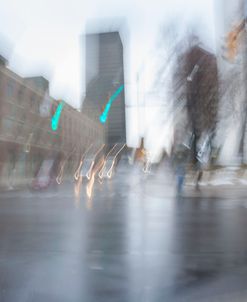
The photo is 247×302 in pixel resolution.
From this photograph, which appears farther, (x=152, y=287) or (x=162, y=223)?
(x=162, y=223)

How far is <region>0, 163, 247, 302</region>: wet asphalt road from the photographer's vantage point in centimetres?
430

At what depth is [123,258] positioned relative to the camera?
5.85 m

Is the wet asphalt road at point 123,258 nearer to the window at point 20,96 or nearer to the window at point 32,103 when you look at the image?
the window at point 20,96

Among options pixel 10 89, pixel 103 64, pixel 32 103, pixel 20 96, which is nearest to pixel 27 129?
pixel 32 103

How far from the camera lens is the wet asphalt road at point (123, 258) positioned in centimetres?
430

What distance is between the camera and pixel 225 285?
Result: 4.50m

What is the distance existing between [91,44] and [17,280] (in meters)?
27.0

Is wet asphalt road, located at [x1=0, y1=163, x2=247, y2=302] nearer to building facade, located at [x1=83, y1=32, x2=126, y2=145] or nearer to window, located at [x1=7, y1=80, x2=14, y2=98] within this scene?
building facade, located at [x1=83, y1=32, x2=126, y2=145]

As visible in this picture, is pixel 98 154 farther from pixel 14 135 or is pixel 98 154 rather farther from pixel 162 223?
pixel 162 223

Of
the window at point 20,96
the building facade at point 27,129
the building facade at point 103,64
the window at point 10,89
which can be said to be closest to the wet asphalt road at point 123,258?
the building facade at point 103,64

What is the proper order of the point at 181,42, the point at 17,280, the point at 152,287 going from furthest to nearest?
the point at 181,42, the point at 17,280, the point at 152,287

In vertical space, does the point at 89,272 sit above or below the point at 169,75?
below

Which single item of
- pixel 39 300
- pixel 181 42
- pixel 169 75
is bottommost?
pixel 39 300

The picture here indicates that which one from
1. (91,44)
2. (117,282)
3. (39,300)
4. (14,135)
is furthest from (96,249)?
(14,135)
